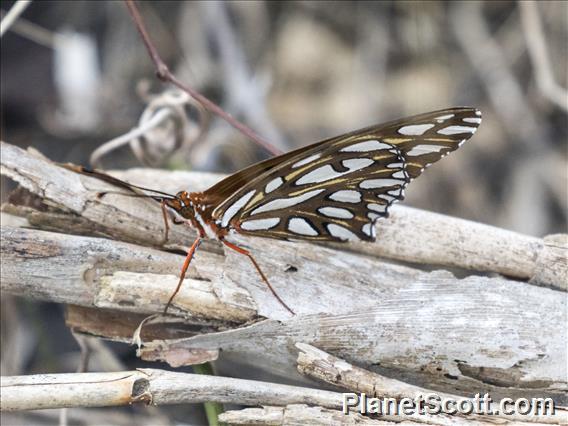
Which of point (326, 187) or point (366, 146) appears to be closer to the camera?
point (366, 146)

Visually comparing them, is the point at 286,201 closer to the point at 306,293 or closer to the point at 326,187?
the point at 326,187

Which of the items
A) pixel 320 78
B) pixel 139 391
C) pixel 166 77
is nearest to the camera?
pixel 139 391

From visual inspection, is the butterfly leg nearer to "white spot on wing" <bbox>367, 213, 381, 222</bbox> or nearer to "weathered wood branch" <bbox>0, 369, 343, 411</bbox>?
"weathered wood branch" <bbox>0, 369, 343, 411</bbox>

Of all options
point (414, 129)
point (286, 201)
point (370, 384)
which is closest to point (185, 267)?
point (286, 201)

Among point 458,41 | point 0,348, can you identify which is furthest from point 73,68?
point 458,41

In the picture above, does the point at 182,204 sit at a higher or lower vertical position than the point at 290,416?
higher

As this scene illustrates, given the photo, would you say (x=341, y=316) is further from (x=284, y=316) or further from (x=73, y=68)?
(x=73, y=68)

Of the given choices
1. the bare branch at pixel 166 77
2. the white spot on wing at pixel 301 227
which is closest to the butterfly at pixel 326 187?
the white spot on wing at pixel 301 227
